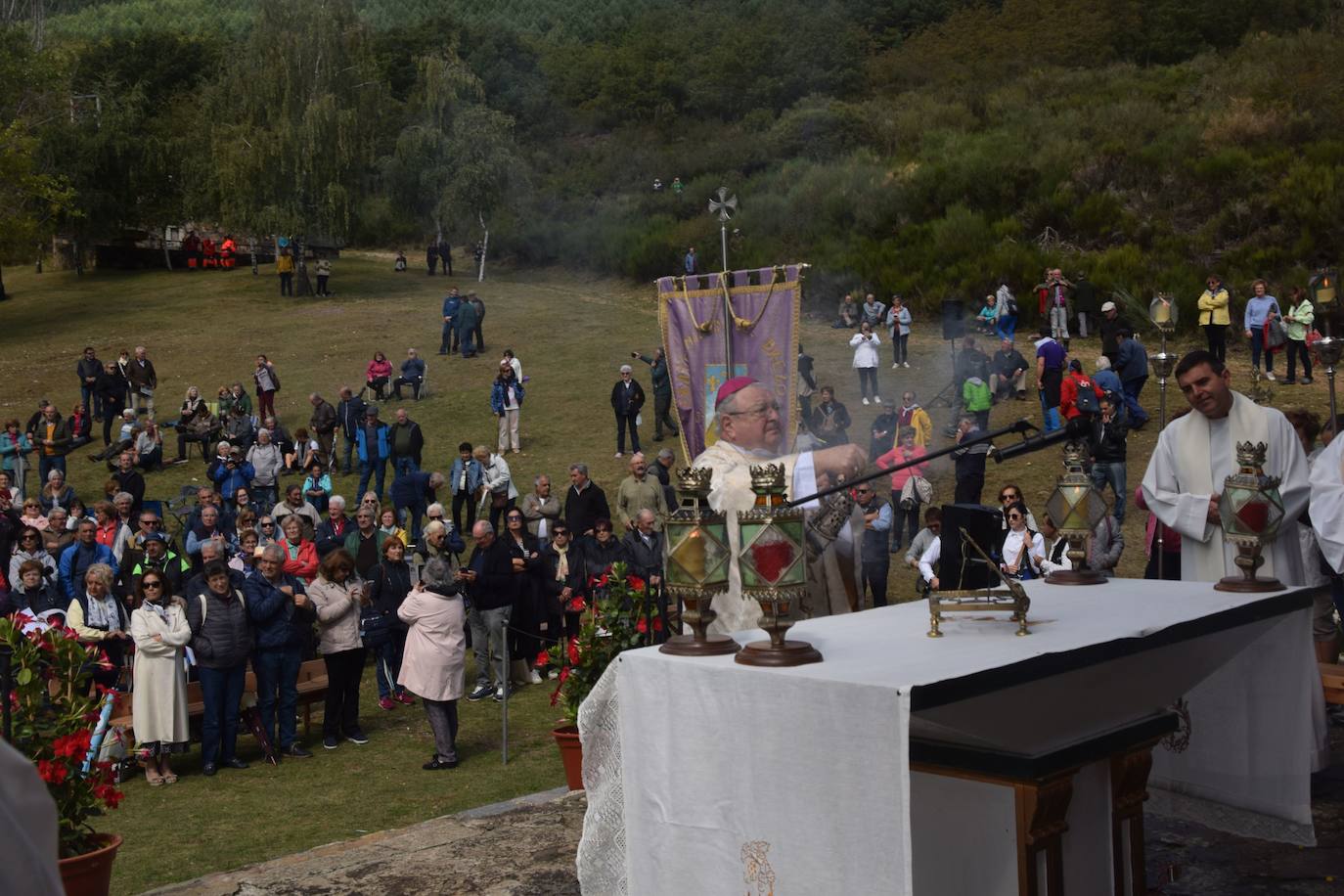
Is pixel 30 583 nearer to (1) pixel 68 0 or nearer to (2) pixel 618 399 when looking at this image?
(2) pixel 618 399

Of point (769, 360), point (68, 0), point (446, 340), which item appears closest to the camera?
point (769, 360)

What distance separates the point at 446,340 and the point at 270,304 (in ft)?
41.0

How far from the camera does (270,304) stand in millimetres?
44938

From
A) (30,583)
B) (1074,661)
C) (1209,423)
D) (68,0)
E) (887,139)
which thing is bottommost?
(30,583)

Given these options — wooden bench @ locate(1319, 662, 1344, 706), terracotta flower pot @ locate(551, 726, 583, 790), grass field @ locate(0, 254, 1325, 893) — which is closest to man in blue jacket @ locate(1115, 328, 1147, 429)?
grass field @ locate(0, 254, 1325, 893)

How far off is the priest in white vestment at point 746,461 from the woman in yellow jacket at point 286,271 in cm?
4223

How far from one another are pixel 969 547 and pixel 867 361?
62.7ft

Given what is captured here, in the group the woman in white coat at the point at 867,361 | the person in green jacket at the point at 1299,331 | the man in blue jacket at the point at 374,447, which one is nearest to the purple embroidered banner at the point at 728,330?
the man in blue jacket at the point at 374,447

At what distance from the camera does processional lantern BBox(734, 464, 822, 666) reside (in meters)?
3.95

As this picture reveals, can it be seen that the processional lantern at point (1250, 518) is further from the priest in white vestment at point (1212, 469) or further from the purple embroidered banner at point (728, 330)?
the purple embroidered banner at point (728, 330)

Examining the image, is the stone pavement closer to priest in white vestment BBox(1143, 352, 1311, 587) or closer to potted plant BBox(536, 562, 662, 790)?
potted plant BBox(536, 562, 662, 790)

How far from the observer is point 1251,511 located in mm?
5223

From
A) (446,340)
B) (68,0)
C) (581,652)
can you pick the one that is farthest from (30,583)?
(68,0)

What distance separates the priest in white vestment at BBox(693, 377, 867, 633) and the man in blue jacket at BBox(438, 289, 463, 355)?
28296 millimetres
